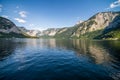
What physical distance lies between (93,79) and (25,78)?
50.0ft

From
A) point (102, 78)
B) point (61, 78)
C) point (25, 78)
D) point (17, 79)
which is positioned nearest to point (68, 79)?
point (61, 78)

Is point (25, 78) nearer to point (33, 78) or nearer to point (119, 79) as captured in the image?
point (33, 78)

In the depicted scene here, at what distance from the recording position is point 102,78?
81.6 feet

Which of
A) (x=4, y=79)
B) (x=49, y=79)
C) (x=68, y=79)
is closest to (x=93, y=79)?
(x=68, y=79)

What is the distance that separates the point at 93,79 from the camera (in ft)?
79.4

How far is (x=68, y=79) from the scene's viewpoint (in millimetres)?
24438

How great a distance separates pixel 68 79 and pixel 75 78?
173 cm

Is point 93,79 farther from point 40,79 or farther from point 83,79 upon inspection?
point 40,79

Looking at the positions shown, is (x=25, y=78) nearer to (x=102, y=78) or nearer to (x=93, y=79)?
(x=93, y=79)

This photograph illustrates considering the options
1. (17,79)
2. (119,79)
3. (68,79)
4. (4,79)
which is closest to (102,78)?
(119,79)

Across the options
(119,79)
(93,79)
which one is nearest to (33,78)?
(93,79)

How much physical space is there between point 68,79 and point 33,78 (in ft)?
26.0

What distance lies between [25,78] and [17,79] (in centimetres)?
170

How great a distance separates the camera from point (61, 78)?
2503 centimetres
